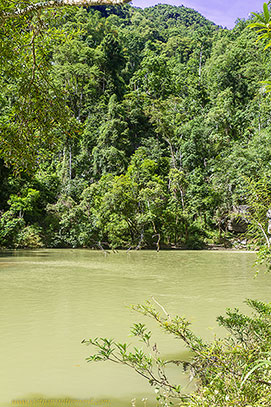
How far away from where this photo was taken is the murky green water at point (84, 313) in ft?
10.9

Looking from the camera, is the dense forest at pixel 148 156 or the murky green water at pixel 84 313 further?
the dense forest at pixel 148 156

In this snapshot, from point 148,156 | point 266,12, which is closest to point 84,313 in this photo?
point 266,12

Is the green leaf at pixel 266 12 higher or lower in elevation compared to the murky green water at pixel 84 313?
higher

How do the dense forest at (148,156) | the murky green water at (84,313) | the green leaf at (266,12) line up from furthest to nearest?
the dense forest at (148,156) < the murky green water at (84,313) < the green leaf at (266,12)

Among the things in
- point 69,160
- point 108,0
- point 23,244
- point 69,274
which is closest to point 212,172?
point 69,160

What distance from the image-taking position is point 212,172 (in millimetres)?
28047

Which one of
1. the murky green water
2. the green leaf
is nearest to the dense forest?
the murky green water

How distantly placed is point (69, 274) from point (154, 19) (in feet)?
205

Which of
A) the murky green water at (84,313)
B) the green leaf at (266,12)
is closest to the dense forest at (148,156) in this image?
the murky green water at (84,313)

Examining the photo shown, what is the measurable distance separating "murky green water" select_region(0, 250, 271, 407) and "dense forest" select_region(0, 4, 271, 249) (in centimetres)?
634

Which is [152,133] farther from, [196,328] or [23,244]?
[196,328]

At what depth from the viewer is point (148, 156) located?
99.6 ft

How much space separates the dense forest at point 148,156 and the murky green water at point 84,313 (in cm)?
634

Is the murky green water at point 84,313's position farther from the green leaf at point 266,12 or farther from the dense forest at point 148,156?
the dense forest at point 148,156
